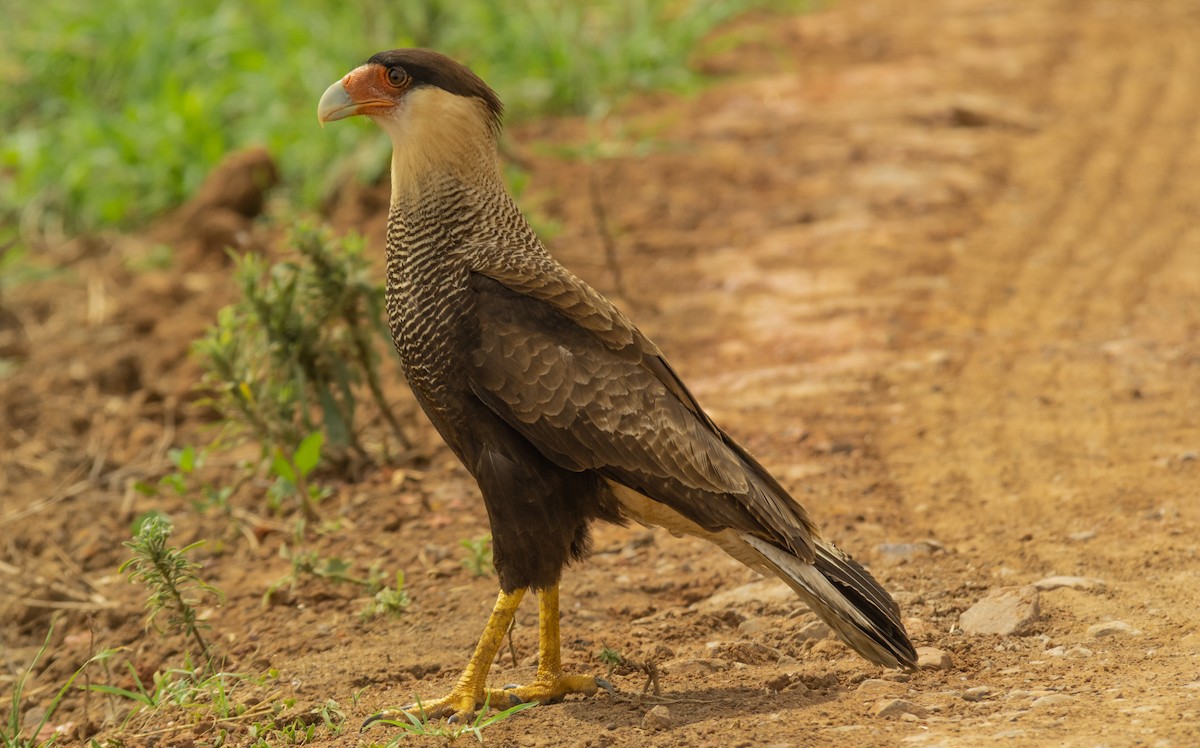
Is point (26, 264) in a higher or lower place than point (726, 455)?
higher

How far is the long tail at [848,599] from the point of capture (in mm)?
3871

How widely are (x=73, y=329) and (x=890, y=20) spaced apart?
6.90 metres

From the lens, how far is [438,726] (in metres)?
3.77

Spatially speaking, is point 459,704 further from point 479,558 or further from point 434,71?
point 434,71

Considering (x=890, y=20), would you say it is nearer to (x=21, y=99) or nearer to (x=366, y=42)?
(x=366, y=42)

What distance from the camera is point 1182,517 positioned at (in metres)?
4.79

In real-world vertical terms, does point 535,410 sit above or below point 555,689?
above

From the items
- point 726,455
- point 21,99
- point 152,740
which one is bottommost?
point 152,740

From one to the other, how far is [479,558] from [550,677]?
0.86 meters

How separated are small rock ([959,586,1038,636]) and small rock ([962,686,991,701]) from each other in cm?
44

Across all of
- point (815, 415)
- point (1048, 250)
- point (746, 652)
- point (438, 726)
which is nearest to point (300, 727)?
point (438, 726)

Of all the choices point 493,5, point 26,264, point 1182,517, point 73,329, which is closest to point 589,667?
point 1182,517

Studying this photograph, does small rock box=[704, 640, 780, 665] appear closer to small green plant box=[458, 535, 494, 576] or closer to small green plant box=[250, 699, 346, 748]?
small green plant box=[458, 535, 494, 576]

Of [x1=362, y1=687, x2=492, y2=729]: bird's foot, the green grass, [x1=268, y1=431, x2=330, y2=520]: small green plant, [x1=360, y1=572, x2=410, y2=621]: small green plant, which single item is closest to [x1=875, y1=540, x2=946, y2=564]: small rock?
[x1=362, y1=687, x2=492, y2=729]: bird's foot
